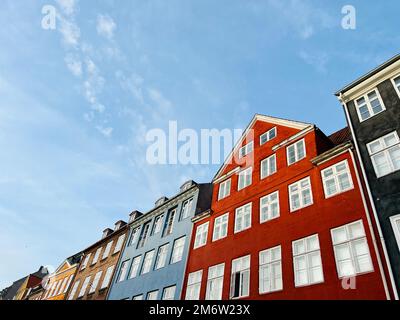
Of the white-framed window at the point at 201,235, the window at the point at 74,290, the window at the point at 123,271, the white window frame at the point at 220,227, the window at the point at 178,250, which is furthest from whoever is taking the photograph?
the window at the point at 74,290

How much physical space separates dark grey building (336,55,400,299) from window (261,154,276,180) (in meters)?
5.53

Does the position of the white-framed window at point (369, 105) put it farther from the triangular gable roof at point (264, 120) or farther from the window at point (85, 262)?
the window at point (85, 262)

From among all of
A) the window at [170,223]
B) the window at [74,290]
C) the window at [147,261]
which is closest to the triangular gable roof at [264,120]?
the window at [170,223]

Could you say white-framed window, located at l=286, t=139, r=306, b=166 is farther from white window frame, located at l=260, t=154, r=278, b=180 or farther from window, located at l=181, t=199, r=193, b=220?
window, located at l=181, t=199, r=193, b=220

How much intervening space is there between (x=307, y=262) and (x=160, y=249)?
15.7 metres

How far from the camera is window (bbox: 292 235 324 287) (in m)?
14.0

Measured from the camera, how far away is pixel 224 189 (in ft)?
78.8

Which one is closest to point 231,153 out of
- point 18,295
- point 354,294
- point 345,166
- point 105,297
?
point 345,166

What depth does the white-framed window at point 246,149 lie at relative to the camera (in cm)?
2379

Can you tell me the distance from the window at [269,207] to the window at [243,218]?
3.70ft

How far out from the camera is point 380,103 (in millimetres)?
15906

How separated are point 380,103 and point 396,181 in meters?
4.95
